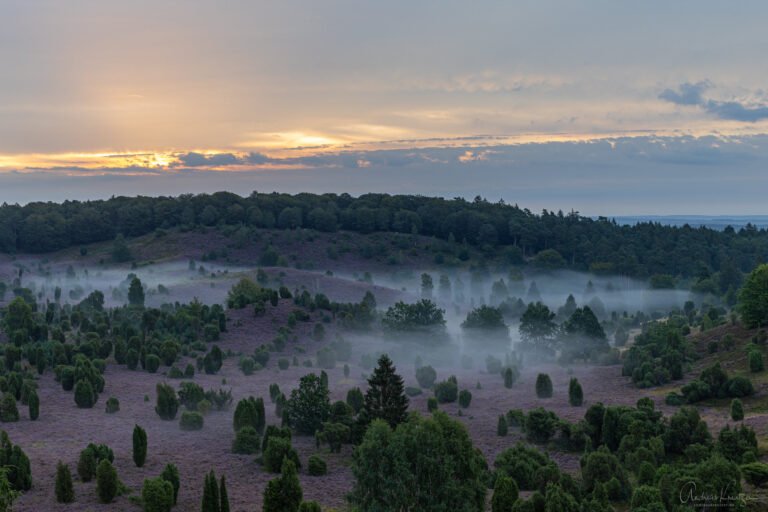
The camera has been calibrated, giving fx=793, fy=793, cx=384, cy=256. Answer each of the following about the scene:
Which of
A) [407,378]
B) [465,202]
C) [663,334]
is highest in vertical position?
[465,202]

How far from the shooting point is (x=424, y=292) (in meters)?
128

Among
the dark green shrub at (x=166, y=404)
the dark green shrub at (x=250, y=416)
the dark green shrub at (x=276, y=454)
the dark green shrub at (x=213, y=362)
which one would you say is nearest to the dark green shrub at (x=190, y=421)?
the dark green shrub at (x=166, y=404)

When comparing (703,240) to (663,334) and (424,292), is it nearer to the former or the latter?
(424,292)

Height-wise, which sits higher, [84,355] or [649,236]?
[649,236]

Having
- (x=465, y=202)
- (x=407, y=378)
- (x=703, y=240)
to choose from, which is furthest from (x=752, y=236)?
(x=407, y=378)

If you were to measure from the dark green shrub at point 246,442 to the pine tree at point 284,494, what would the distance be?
528 inches

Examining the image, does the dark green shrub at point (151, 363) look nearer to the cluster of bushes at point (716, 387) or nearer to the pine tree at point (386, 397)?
the pine tree at point (386, 397)

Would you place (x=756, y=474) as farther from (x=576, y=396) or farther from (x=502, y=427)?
(x=576, y=396)

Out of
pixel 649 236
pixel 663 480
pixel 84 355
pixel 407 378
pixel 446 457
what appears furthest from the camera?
pixel 649 236

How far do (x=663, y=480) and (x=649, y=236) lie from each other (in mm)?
143124

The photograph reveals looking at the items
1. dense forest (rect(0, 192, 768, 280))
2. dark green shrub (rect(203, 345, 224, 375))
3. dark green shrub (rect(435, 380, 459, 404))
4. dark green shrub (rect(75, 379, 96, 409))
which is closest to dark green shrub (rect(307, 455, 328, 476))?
dark green shrub (rect(75, 379, 96, 409))

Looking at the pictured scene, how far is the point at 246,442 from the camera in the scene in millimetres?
47281

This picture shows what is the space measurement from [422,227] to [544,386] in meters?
113

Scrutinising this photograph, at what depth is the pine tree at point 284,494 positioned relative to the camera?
34.0 meters
